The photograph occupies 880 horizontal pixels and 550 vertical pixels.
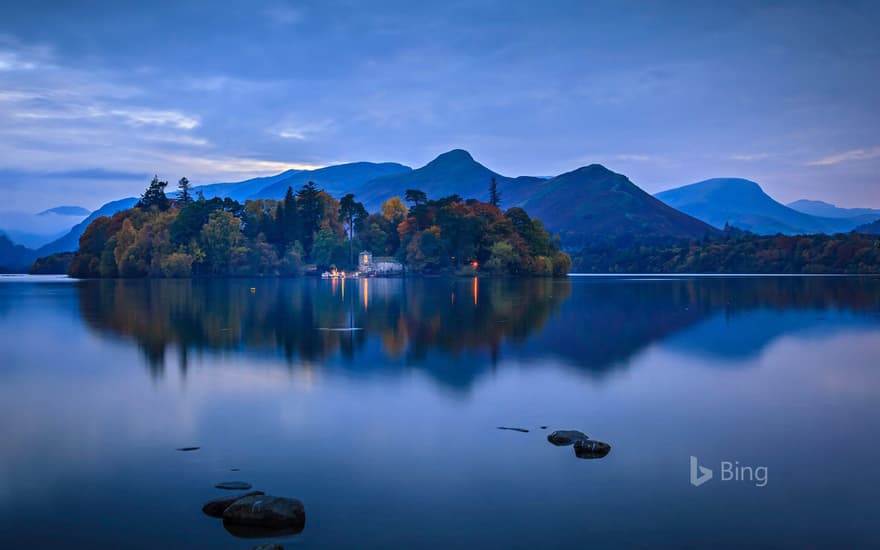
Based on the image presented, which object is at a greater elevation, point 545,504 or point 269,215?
point 269,215

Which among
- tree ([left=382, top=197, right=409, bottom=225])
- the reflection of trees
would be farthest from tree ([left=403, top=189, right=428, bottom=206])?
the reflection of trees

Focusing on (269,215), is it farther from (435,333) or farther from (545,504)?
(545,504)

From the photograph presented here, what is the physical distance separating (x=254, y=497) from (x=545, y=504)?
3833 mm

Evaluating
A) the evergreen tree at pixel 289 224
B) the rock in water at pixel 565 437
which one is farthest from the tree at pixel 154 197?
the rock in water at pixel 565 437

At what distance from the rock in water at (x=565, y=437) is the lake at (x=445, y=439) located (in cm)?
22

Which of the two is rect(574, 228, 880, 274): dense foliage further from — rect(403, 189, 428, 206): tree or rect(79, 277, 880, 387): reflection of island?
rect(79, 277, 880, 387): reflection of island

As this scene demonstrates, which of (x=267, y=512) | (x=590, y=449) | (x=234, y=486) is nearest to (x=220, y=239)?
(x=234, y=486)

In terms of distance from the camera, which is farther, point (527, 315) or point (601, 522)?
point (527, 315)

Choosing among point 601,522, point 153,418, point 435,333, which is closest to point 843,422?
point 601,522

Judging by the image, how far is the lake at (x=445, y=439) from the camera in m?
8.35

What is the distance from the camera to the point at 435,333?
29.6m

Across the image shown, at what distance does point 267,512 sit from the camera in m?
8.27

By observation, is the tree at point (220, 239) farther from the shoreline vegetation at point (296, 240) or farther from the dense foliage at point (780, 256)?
the dense foliage at point (780, 256)

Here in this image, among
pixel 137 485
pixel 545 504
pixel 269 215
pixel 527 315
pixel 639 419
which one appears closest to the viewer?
pixel 545 504
